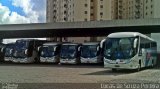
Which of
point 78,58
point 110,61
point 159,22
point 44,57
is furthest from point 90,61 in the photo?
point 110,61

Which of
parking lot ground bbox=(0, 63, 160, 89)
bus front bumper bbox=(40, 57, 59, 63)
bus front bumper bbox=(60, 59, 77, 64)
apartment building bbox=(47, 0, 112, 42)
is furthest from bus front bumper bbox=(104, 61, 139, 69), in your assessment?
apartment building bbox=(47, 0, 112, 42)

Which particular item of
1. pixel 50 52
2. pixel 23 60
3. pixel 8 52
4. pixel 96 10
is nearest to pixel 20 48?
pixel 23 60

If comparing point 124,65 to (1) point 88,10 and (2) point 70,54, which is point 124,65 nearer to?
(2) point 70,54

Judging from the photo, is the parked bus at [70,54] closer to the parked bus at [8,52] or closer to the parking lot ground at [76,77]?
the parked bus at [8,52]

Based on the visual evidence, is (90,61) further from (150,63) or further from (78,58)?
(150,63)

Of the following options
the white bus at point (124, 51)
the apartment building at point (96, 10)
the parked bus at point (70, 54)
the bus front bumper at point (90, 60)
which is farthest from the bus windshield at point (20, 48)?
the apartment building at point (96, 10)

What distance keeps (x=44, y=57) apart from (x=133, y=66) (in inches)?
688

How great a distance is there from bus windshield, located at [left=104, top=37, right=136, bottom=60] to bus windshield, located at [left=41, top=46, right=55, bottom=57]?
50.0 ft

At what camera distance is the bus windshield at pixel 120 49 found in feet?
86.4

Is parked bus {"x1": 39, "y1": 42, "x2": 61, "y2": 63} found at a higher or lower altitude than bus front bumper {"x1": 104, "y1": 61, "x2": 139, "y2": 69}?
lower

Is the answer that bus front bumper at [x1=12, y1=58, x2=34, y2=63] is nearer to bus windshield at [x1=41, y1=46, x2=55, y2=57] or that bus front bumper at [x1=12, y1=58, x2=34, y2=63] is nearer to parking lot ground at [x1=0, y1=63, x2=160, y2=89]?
bus windshield at [x1=41, y1=46, x2=55, y2=57]

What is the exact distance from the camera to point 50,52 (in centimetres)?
4156

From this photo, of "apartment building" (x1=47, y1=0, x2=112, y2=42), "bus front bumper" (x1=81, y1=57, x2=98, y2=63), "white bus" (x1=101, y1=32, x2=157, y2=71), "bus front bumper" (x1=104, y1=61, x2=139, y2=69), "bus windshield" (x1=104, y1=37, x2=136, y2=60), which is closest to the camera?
"bus front bumper" (x1=104, y1=61, x2=139, y2=69)

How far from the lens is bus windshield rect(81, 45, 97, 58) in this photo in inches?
1538
